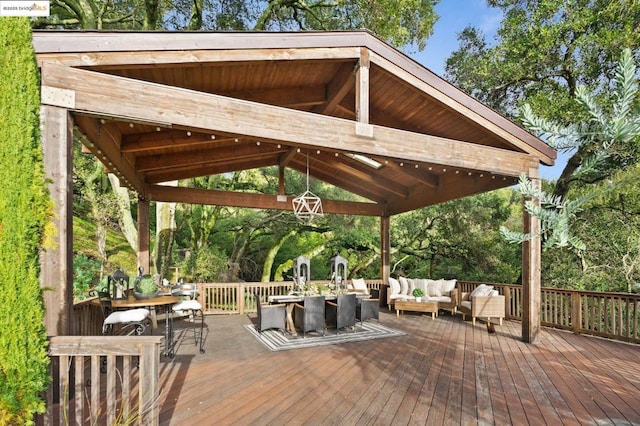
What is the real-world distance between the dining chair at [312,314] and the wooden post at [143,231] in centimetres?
388

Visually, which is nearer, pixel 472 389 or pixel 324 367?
pixel 472 389

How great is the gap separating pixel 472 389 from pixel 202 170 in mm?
6730

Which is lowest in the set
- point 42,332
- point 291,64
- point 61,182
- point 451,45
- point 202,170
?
point 42,332

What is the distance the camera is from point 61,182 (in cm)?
308

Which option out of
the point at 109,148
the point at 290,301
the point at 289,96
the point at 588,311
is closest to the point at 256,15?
the point at 289,96

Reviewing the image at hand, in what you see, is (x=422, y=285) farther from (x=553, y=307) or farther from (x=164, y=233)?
(x=164, y=233)

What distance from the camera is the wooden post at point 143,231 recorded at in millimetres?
7258

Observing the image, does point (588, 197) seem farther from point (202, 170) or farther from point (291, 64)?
point (202, 170)

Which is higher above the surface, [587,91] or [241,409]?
[587,91]

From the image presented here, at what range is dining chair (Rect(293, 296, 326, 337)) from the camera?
5.60 metres

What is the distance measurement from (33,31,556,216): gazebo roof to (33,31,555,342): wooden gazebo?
0.01 metres

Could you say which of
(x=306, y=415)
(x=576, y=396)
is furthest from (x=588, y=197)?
(x=576, y=396)

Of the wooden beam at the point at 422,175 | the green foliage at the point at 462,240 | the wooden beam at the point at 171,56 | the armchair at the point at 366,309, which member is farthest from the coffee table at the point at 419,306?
the wooden beam at the point at 171,56

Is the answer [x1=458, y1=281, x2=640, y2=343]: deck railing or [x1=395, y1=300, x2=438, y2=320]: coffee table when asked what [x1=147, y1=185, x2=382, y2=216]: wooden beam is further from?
[x1=458, y1=281, x2=640, y2=343]: deck railing
